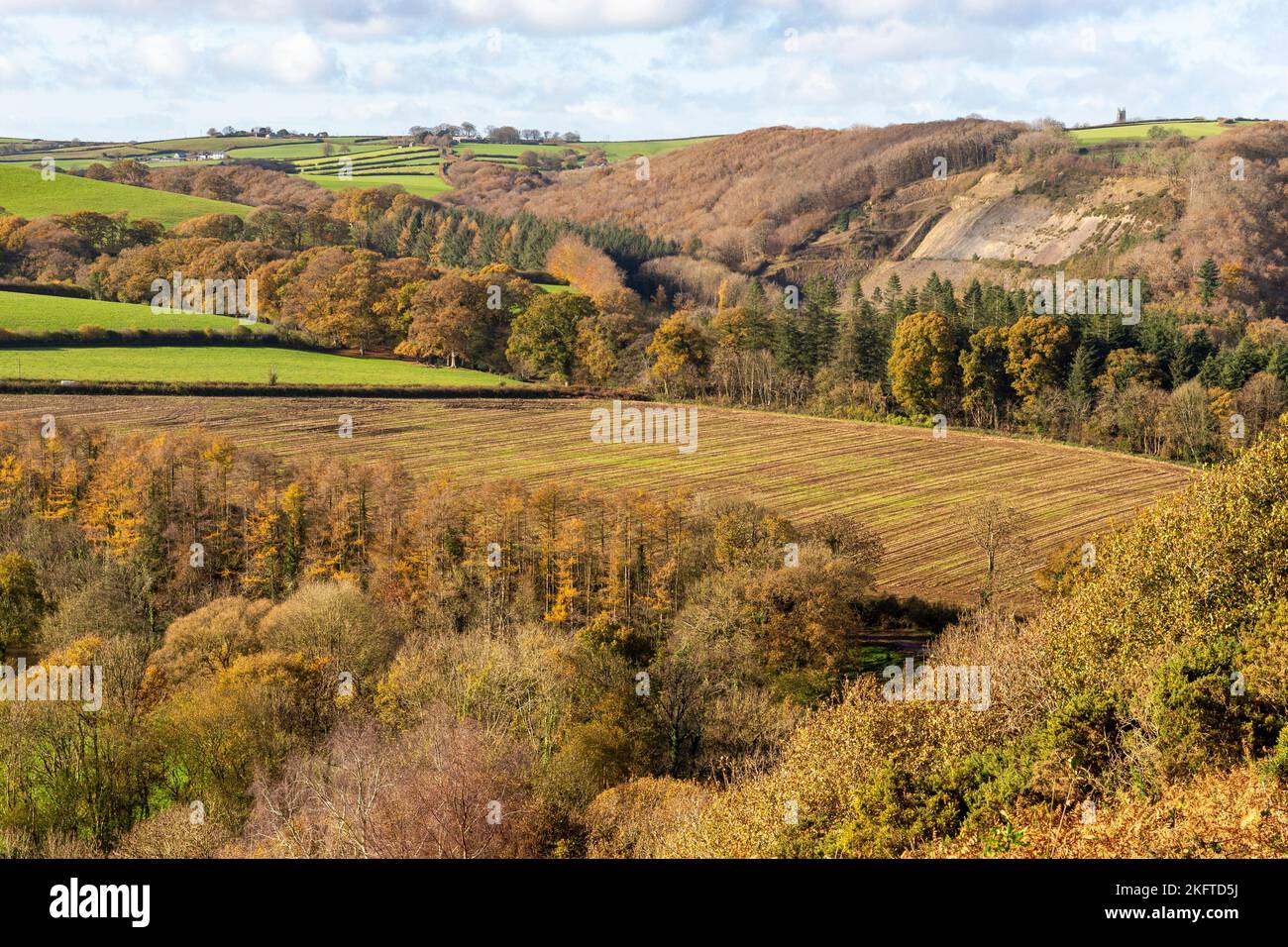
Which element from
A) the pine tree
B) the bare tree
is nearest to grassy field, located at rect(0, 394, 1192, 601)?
the bare tree

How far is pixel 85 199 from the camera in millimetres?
144000

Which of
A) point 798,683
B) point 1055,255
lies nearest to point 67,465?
point 798,683

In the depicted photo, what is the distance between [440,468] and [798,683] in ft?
116

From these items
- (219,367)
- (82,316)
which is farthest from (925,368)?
(82,316)

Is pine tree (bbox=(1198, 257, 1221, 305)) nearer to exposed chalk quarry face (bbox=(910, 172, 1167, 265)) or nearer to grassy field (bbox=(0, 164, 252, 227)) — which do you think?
exposed chalk quarry face (bbox=(910, 172, 1167, 265))

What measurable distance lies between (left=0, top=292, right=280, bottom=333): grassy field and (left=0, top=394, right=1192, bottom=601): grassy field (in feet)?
70.5

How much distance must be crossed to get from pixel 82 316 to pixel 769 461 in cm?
6393

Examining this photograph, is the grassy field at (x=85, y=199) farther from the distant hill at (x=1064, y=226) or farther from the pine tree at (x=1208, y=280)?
the pine tree at (x=1208, y=280)

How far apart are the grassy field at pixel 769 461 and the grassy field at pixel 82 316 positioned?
70.5 feet

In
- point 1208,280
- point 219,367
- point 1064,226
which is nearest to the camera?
point 219,367

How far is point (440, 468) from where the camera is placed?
224 feet

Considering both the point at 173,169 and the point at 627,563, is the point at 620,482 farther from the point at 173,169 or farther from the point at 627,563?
the point at 173,169

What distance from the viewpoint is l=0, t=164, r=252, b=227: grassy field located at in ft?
456

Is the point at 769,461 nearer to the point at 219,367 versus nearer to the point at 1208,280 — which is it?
the point at 219,367
